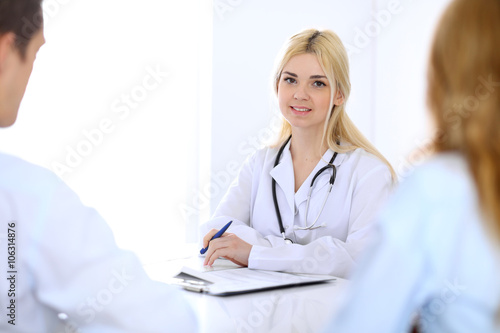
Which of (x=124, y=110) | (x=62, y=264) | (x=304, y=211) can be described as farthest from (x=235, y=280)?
(x=124, y=110)

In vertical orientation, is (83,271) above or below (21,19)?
below

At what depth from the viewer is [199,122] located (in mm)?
3770

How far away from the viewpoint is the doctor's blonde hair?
2.31 metres

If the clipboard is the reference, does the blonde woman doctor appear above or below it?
above

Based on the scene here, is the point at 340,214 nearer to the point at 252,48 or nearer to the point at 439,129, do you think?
the point at 439,129

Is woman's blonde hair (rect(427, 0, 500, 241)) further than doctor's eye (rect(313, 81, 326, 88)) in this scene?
No

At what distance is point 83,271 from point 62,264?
0.04 m

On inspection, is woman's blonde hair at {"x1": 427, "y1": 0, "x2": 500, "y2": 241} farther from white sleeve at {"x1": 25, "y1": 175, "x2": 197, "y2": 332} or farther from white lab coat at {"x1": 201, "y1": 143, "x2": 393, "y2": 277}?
white lab coat at {"x1": 201, "y1": 143, "x2": 393, "y2": 277}

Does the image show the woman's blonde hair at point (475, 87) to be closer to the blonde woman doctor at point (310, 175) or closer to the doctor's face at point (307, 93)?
the blonde woman doctor at point (310, 175)

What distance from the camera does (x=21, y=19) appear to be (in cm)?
103

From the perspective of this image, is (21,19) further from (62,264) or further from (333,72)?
(333,72)

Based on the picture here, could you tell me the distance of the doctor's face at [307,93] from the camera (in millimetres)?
2330

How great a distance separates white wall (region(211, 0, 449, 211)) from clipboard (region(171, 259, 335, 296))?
174 cm

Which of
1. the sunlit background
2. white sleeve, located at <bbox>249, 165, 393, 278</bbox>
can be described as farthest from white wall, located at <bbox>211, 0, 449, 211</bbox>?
white sleeve, located at <bbox>249, 165, 393, 278</bbox>
